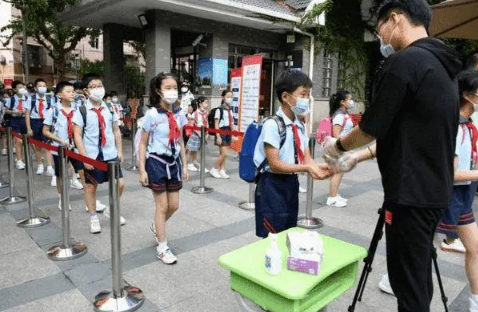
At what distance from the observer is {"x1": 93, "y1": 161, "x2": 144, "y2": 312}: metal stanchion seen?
2.81 m

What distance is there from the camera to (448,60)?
5.41 ft

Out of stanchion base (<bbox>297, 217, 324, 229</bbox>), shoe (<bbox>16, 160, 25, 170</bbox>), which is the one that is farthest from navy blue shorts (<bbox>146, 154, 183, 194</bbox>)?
shoe (<bbox>16, 160, 25, 170</bbox>)

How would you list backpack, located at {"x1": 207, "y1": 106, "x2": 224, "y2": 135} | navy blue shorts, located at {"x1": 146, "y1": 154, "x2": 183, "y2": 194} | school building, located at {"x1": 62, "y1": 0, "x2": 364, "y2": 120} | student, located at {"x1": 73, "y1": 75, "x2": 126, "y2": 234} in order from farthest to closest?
1. school building, located at {"x1": 62, "y1": 0, "x2": 364, "y2": 120}
2. backpack, located at {"x1": 207, "y1": 106, "x2": 224, "y2": 135}
3. student, located at {"x1": 73, "y1": 75, "x2": 126, "y2": 234}
4. navy blue shorts, located at {"x1": 146, "y1": 154, "x2": 183, "y2": 194}

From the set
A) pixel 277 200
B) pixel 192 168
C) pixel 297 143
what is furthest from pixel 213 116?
pixel 277 200

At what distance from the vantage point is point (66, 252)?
3783 mm

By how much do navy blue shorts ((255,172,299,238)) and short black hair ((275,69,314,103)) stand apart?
61cm

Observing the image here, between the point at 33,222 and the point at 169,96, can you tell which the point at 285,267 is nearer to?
the point at 169,96

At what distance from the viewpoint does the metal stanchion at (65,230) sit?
3.69m

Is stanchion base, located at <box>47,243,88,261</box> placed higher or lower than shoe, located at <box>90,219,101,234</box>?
lower

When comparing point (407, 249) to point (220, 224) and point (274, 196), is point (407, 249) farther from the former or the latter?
point (220, 224)

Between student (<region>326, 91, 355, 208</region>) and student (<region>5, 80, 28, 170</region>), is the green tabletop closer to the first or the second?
student (<region>326, 91, 355, 208</region>)

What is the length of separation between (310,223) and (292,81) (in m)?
2.62

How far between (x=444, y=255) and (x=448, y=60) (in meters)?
2.97

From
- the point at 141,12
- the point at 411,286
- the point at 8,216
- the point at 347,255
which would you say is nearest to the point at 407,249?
the point at 411,286
